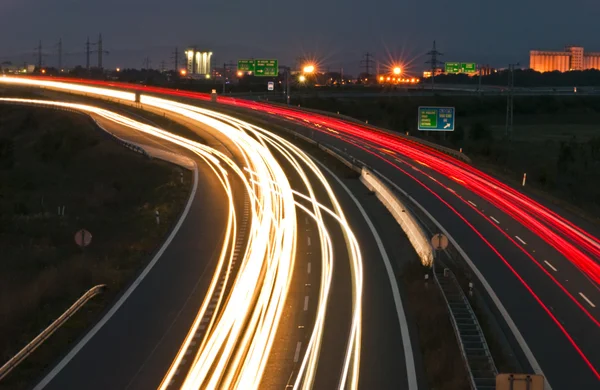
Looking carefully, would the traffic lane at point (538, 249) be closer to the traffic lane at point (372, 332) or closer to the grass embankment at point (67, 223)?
the traffic lane at point (372, 332)

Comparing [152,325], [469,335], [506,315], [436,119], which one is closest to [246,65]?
[436,119]

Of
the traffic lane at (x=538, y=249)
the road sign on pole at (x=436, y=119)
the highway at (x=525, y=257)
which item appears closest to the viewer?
the highway at (x=525, y=257)

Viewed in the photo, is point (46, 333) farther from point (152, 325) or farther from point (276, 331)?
point (276, 331)

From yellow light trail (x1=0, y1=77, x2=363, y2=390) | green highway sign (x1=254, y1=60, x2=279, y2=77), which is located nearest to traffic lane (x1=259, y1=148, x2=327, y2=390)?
yellow light trail (x1=0, y1=77, x2=363, y2=390)

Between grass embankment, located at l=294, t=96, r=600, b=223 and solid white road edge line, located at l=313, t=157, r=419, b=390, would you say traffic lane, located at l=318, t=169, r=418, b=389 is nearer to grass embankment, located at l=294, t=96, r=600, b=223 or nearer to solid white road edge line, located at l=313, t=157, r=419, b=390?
solid white road edge line, located at l=313, t=157, r=419, b=390

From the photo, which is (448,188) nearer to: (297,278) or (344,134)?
(297,278)

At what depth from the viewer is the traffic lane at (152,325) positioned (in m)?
17.8

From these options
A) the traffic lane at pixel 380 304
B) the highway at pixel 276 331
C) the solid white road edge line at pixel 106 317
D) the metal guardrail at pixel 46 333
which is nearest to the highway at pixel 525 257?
the traffic lane at pixel 380 304

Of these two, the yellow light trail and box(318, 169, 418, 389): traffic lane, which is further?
box(318, 169, 418, 389): traffic lane

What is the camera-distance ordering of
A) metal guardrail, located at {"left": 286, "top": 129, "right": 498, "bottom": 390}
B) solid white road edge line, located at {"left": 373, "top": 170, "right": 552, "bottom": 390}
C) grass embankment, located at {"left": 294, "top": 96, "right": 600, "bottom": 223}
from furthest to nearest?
grass embankment, located at {"left": 294, "top": 96, "right": 600, "bottom": 223} → solid white road edge line, located at {"left": 373, "top": 170, "right": 552, "bottom": 390} → metal guardrail, located at {"left": 286, "top": 129, "right": 498, "bottom": 390}

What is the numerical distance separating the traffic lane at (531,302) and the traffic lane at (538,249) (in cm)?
47

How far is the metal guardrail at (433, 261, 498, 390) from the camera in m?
16.3

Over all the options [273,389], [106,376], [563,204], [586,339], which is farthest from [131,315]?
[563,204]

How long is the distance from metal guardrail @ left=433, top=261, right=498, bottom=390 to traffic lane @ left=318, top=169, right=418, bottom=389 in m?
1.11
